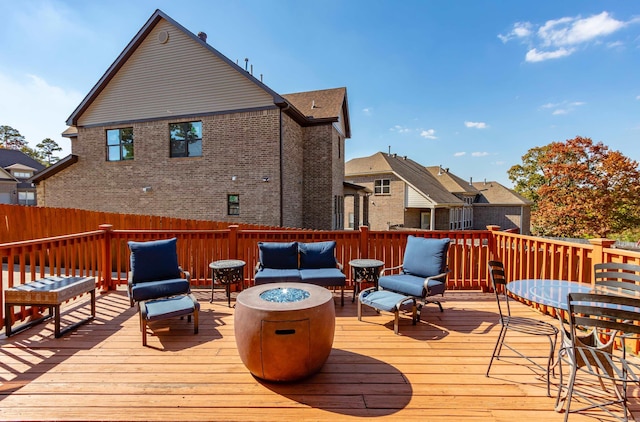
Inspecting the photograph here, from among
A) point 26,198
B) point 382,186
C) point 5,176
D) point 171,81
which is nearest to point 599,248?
point 171,81

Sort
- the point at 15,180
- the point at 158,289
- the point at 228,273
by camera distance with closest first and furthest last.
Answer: the point at 158,289 < the point at 228,273 < the point at 15,180

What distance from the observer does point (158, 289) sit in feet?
13.5

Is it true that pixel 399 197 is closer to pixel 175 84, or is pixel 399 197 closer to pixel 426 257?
pixel 175 84

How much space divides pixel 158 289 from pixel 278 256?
1891 millimetres

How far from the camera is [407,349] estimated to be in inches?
131

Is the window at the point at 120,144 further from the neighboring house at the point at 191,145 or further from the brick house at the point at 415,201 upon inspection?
Result: the brick house at the point at 415,201

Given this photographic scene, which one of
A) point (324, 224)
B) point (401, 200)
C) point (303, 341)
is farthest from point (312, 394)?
point (401, 200)

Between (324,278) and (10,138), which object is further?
(10,138)

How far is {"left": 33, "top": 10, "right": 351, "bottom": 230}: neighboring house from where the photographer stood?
10734 millimetres

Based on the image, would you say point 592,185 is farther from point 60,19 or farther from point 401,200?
point 60,19

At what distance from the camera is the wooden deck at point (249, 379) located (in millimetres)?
2271

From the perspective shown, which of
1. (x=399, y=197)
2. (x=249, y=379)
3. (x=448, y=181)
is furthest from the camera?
(x=448, y=181)

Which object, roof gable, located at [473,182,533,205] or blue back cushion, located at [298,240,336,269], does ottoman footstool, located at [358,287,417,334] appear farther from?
roof gable, located at [473,182,533,205]

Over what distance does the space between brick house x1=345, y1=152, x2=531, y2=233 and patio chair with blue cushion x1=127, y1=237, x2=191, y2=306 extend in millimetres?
14578
